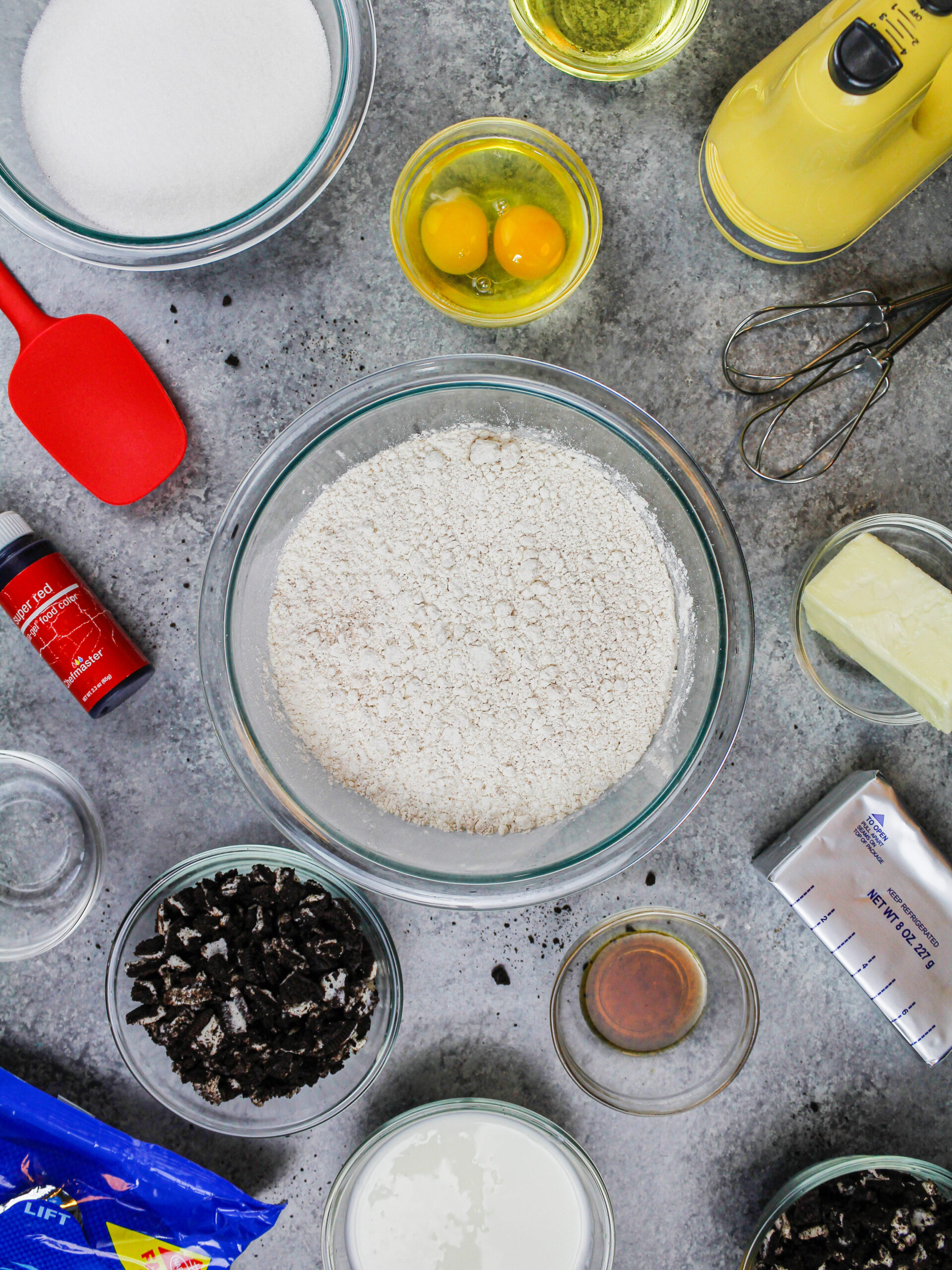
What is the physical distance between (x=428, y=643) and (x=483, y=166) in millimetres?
708

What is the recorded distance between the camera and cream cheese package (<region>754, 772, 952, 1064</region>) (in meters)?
1.14

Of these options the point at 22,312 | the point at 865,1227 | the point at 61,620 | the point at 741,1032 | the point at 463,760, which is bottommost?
the point at 865,1227

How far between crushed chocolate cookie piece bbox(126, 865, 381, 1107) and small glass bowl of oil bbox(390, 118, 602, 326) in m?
0.90

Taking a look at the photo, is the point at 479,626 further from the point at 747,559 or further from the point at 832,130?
the point at 832,130

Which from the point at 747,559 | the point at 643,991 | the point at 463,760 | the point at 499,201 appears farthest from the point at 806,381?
the point at 643,991

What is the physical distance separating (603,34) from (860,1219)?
5.66ft

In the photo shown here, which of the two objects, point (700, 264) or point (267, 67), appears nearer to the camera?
point (267, 67)

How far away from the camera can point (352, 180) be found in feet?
3.81

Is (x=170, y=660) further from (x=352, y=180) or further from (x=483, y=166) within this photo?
(x=483, y=166)

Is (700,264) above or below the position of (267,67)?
below

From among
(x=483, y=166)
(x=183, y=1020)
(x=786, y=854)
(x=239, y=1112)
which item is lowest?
(x=786, y=854)

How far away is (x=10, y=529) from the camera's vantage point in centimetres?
111

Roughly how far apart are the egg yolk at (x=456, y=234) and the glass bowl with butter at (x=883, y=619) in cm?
66

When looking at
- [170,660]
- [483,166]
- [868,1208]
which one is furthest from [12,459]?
[868,1208]
